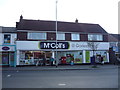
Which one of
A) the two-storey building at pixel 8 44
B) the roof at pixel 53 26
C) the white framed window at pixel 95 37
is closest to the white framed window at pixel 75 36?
the roof at pixel 53 26

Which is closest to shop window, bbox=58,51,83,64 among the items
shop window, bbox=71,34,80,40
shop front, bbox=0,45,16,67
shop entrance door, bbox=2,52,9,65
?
shop window, bbox=71,34,80,40

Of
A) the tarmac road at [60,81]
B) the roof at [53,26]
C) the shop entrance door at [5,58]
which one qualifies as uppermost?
the roof at [53,26]

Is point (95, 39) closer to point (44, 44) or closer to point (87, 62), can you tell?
point (87, 62)

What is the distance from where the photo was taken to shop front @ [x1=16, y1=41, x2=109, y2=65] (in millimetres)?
27672

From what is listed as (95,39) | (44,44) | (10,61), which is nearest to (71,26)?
(95,39)

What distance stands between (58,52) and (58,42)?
6.42 feet

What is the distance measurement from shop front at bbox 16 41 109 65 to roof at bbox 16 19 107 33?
8.93 ft

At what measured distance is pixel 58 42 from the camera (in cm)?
2898

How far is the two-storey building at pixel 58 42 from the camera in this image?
27781mm

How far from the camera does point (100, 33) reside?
3189 centimetres

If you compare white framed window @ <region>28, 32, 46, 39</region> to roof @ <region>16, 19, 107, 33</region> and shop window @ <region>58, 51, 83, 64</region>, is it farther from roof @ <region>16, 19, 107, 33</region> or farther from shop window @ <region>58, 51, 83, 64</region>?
shop window @ <region>58, 51, 83, 64</region>

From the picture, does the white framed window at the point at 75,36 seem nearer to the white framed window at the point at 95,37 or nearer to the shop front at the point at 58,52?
the shop front at the point at 58,52

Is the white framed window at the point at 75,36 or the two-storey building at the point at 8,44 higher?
the white framed window at the point at 75,36

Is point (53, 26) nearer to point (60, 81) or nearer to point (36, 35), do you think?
point (36, 35)
